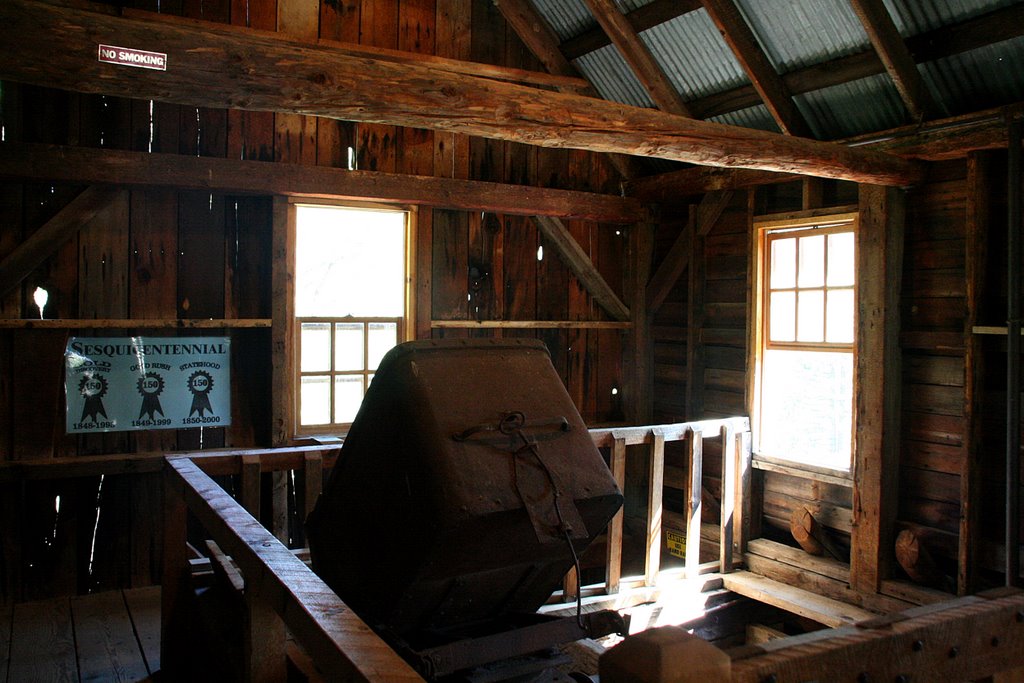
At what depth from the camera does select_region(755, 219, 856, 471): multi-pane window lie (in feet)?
18.4

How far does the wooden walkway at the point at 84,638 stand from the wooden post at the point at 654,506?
9.42 feet

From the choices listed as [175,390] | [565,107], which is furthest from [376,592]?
[175,390]

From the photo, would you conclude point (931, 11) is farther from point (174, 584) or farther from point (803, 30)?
point (174, 584)

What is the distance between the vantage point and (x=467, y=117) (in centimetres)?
345

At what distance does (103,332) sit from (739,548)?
4.67 meters

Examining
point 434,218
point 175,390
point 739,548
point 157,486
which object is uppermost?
point 434,218

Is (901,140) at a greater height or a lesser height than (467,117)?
greater

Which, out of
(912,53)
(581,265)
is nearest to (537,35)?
(581,265)

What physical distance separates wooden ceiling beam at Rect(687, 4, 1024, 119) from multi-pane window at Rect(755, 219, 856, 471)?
0.98 metres

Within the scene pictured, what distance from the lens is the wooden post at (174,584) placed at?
348cm

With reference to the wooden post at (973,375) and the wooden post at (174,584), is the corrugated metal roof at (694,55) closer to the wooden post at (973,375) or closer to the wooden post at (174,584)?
the wooden post at (973,375)

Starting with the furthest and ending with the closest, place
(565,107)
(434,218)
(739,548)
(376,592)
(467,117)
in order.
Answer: (434,218) < (739,548) < (565,107) < (467,117) < (376,592)

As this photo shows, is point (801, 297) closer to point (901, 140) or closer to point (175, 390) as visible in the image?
point (901, 140)

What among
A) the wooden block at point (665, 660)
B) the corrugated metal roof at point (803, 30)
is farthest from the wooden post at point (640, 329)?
the wooden block at point (665, 660)
